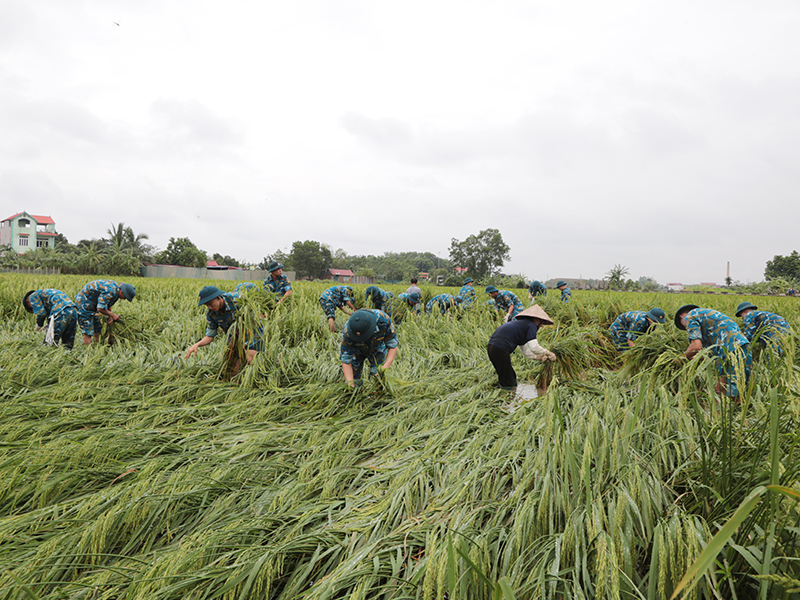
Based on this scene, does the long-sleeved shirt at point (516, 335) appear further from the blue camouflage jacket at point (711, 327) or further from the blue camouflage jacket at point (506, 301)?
the blue camouflage jacket at point (506, 301)

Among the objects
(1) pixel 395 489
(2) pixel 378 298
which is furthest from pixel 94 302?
(1) pixel 395 489

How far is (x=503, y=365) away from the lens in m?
3.98

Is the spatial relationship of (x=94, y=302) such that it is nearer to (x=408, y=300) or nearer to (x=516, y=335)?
(x=408, y=300)

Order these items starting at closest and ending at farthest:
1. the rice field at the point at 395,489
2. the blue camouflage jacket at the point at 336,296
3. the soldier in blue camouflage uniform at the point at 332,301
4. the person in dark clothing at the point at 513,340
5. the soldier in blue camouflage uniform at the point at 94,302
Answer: the rice field at the point at 395,489 → the person in dark clothing at the point at 513,340 → the soldier in blue camouflage uniform at the point at 94,302 → the soldier in blue camouflage uniform at the point at 332,301 → the blue camouflage jacket at the point at 336,296

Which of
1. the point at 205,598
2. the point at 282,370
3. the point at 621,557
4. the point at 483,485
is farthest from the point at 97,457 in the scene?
the point at 621,557

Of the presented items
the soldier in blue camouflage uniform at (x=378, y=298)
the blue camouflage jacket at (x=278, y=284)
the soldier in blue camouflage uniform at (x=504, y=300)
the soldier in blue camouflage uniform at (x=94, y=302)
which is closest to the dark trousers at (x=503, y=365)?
the soldier in blue camouflage uniform at (x=378, y=298)

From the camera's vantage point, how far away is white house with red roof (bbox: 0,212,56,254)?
5388 cm

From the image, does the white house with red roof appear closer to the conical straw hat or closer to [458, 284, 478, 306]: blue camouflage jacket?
[458, 284, 478, 306]: blue camouflage jacket

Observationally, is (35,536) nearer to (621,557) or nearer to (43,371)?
(621,557)

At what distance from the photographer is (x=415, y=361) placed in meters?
5.16

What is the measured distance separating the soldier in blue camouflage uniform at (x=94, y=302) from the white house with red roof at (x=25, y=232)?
67.0 m

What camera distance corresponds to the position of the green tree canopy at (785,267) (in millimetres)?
41219

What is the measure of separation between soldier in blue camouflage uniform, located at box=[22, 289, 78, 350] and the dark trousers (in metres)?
5.82

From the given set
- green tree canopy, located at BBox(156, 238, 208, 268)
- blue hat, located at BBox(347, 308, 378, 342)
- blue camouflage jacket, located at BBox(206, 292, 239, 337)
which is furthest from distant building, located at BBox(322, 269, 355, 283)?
blue hat, located at BBox(347, 308, 378, 342)
